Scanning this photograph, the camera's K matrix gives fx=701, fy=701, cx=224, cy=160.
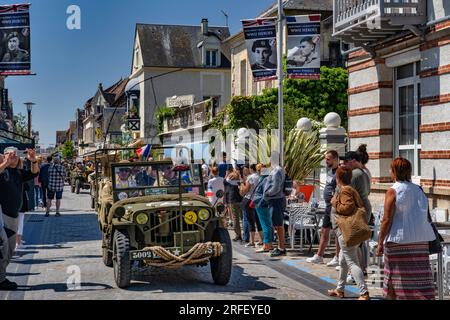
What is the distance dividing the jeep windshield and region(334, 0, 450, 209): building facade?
534 cm

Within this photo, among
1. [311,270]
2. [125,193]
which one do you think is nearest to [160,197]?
[125,193]

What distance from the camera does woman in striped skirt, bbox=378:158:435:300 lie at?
6.88 meters

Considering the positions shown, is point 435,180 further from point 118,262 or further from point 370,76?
point 118,262

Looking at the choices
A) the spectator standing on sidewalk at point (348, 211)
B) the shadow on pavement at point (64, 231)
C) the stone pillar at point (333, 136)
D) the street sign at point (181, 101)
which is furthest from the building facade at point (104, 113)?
the spectator standing on sidewalk at point (348, 211)

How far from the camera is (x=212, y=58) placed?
55.9 m

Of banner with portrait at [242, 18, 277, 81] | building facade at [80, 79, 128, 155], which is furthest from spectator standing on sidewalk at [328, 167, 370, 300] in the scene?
building facade at [80, 79, 128, 155]

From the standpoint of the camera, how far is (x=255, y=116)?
29.2 m

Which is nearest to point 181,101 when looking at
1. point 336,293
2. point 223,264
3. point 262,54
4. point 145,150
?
point 262,54

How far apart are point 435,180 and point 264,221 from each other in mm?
3500

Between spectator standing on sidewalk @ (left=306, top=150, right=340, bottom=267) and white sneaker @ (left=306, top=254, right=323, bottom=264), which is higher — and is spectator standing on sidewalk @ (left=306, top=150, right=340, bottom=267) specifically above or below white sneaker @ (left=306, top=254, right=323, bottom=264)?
above

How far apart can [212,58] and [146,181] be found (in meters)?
46.3

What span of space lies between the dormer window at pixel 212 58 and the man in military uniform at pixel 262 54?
3937 centimetres

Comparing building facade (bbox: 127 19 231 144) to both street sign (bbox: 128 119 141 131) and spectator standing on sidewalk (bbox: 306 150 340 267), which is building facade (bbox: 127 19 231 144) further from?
spectator standing on sidewalk (bbox: 306 150 340 267)

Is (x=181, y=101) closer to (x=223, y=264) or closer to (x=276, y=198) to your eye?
(x=276, y=198)
